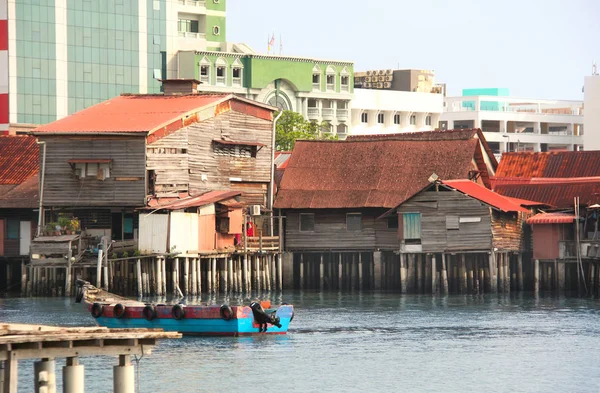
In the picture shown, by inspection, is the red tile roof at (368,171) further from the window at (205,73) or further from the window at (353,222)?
the window at (205,73)

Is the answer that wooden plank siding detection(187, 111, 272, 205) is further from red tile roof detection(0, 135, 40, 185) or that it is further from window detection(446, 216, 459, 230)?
window detection(446, 216, 459, 230)

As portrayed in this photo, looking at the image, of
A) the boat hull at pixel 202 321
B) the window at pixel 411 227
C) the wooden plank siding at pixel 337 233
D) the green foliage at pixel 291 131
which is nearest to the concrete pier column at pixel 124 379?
the boat hull at pixel 202 321

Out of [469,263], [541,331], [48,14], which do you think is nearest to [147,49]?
[48,14]

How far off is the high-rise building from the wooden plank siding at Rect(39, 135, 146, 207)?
141 ft

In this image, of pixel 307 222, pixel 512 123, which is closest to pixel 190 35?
pixel 512 123

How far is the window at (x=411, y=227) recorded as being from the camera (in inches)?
3108

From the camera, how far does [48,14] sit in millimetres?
122750

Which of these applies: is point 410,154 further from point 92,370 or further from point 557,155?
point 92,370

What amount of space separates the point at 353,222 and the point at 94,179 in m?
15.5

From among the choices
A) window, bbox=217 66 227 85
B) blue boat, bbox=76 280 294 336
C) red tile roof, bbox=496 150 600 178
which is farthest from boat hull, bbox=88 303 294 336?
window, bbox=217 66 227 85

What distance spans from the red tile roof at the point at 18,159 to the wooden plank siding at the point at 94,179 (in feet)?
21.9

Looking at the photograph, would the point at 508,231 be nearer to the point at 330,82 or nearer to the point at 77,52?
the point at 77,52

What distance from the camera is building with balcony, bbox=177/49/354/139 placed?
13738 centimetres

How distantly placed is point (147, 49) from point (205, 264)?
54203 mm
